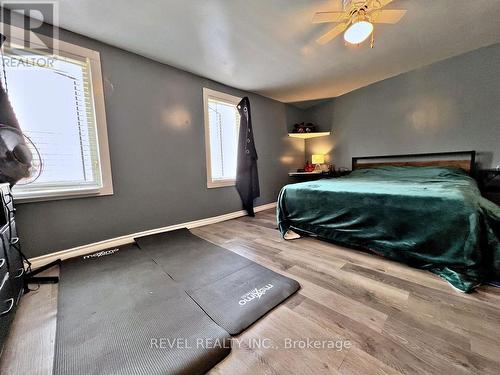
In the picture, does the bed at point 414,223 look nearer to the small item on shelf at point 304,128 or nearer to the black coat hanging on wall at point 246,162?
the black coat hanging on wall at point 246,162

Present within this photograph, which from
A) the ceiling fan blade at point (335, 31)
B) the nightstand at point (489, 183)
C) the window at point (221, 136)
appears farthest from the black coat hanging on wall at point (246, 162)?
the nightstand at point (489, 183)

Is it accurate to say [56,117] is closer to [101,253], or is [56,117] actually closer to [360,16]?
[101,253]

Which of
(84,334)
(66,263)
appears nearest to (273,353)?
(84,334)

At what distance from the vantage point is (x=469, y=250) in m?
1.37

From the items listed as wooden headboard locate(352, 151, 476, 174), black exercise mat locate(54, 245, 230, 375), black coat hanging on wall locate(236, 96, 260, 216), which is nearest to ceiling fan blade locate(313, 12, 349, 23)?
black coat hanging on wall locate(236, 96, 260, 216)

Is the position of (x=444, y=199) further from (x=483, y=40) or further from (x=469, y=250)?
(x=483, y=40)

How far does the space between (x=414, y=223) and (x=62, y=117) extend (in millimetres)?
3421

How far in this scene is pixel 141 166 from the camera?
2.47 m

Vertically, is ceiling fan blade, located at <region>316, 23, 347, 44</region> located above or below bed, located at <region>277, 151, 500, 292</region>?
above

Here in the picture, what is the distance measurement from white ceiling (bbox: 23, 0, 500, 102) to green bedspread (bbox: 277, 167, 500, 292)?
5.52ft

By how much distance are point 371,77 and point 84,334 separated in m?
4.54

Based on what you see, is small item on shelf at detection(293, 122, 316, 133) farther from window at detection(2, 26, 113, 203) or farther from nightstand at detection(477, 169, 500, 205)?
window at detection(2, 26, 113, 203)

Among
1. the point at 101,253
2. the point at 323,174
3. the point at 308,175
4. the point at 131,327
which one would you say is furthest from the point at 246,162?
the point at 131,327

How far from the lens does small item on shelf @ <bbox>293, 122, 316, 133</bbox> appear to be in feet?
14.5
